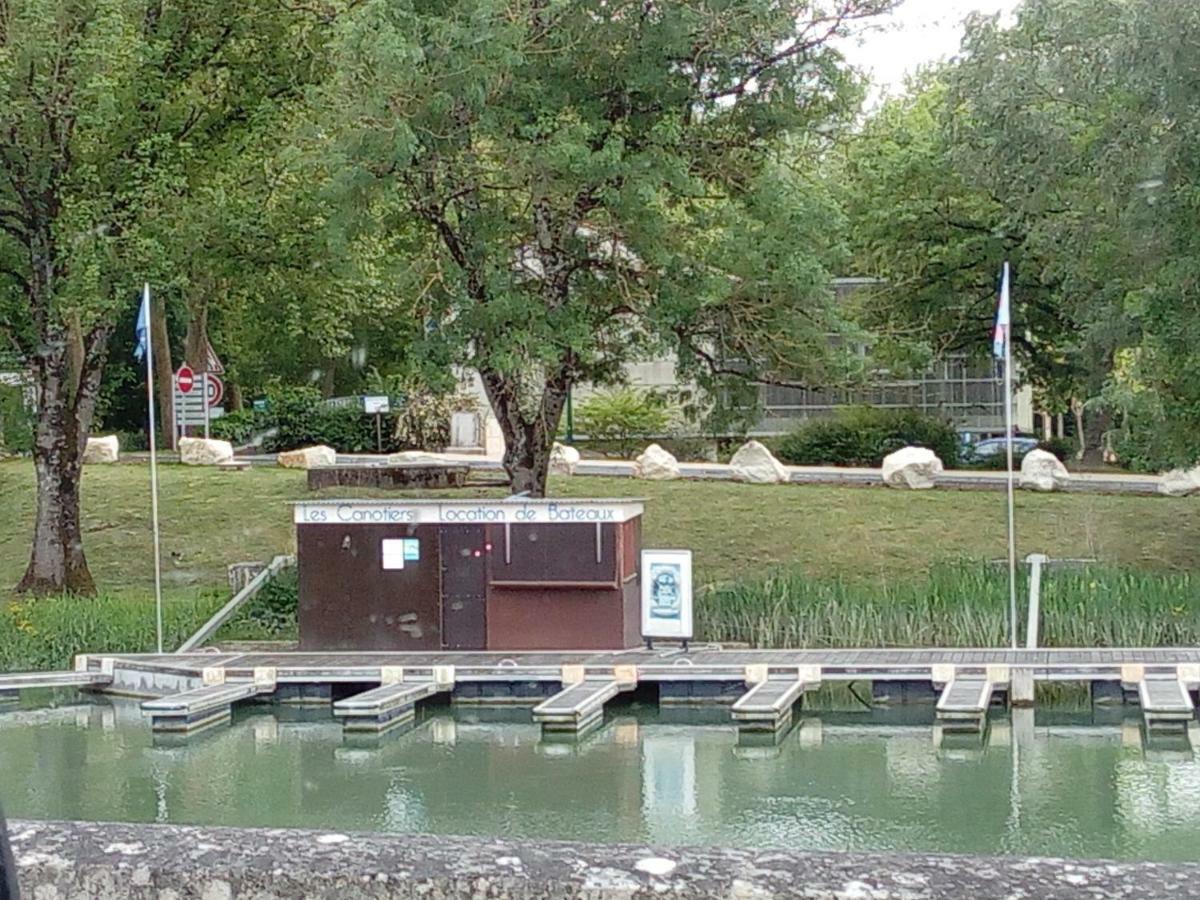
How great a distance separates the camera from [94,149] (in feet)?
55.0

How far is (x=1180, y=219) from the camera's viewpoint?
14.7m

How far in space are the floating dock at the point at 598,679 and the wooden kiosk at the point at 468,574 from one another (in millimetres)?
308

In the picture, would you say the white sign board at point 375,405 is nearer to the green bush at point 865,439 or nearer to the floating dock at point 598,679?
the green bush at point 865,439

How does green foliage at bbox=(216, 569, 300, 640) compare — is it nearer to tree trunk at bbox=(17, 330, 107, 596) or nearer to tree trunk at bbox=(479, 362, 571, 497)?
tree trunk at bbox=(17, 330, 107, 596)

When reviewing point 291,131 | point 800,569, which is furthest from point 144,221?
point 800,569

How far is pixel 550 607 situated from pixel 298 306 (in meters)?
6.13

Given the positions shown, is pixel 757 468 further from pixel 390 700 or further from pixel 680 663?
pixel 390 700

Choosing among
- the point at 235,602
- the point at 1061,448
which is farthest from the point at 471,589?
the point at 1061,448

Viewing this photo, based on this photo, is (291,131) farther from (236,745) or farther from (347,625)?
(236,745)

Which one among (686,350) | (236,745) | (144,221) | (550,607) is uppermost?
(144,221)

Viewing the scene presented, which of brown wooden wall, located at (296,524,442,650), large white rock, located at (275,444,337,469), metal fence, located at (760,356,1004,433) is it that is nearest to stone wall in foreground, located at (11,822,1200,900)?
brown wooden wall, located at (296,524,442,650)

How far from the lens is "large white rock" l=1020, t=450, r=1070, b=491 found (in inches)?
945

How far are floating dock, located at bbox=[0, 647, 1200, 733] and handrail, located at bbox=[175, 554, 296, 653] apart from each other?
30.2 inches

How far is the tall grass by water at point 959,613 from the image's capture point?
15.0 metres
